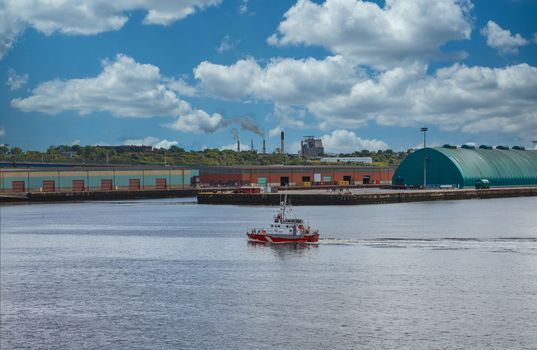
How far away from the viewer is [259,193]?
15312 cm

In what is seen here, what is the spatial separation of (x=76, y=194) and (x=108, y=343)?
133249 millimetres

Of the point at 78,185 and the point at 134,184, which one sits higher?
the point at 134,184

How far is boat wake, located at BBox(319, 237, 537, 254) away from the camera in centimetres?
7544

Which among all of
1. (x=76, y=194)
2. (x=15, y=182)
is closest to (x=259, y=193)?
(x=76, y=194)

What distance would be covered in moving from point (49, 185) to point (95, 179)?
1082 centimetres

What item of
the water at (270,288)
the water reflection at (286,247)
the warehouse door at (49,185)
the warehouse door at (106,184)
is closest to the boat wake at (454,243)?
the water at (270,288)

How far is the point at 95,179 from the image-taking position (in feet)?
585

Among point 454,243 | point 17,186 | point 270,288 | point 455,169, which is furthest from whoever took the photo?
point 455,169

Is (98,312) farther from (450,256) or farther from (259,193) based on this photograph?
(259,193)

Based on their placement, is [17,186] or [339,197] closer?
[339,197]

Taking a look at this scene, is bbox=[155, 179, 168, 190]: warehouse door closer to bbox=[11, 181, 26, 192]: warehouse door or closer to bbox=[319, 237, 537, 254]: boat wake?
bbox=[11, 181, 26, 192]: warehouse door

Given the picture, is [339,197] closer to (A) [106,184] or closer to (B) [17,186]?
(A) [106,184]

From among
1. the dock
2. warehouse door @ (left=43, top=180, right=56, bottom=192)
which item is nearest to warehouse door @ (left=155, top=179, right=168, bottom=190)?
warehouse door @ (left=43, top=180, right=56, bottom=192)

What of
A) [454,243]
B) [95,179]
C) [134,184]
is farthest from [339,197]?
[95,179]
